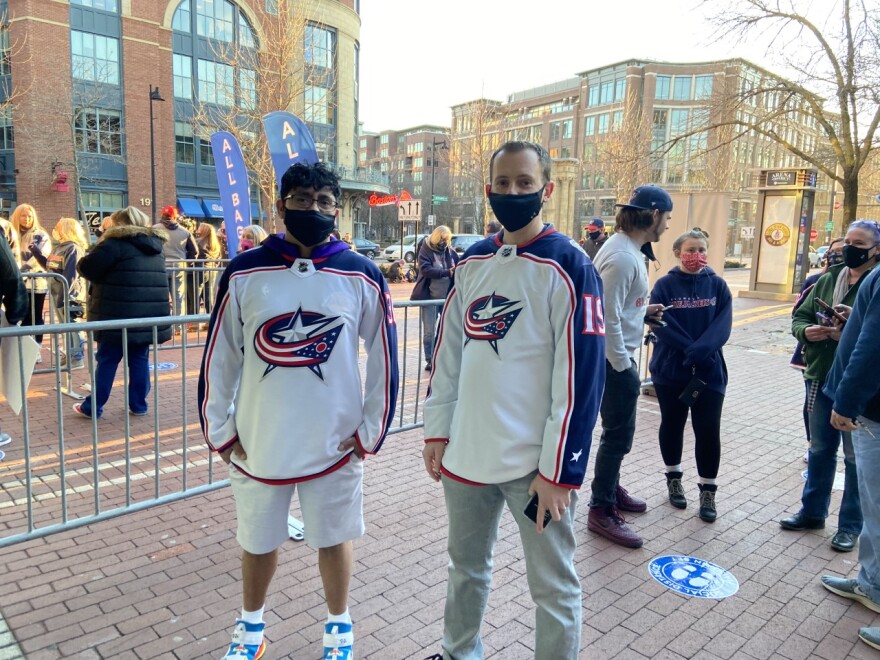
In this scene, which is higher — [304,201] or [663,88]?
[663,88]

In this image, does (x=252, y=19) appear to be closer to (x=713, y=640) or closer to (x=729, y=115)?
(x=729, y=115)

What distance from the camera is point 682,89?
74250 mm

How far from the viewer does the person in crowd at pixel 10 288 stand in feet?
15.4

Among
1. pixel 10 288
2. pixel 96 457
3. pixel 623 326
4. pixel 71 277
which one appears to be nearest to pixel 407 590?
pixel 623 326

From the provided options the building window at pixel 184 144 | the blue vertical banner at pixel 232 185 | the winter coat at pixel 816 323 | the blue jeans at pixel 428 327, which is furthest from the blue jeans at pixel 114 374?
the building window at pixel 184 144

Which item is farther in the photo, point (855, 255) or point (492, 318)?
point (855, 255)

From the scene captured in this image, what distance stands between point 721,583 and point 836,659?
69 cm

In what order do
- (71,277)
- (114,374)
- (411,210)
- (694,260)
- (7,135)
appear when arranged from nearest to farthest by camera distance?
(694,260) → (114,374) → (71,277) → (411,210) → (7,135)

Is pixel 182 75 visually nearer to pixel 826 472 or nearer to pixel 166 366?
pixel 166 366

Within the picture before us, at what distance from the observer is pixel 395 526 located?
4.09 metres

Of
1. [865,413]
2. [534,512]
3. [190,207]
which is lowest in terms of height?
[534,512]

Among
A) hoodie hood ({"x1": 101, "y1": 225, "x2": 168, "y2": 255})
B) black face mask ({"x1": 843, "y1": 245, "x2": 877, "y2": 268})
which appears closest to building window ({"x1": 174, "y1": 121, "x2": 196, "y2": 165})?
hoodie hood ({"x1": 101, "y1": 225, "x2": 168, "y2": 255})

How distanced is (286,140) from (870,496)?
3.90 metres

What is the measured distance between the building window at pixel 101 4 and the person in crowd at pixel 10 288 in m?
35.3
